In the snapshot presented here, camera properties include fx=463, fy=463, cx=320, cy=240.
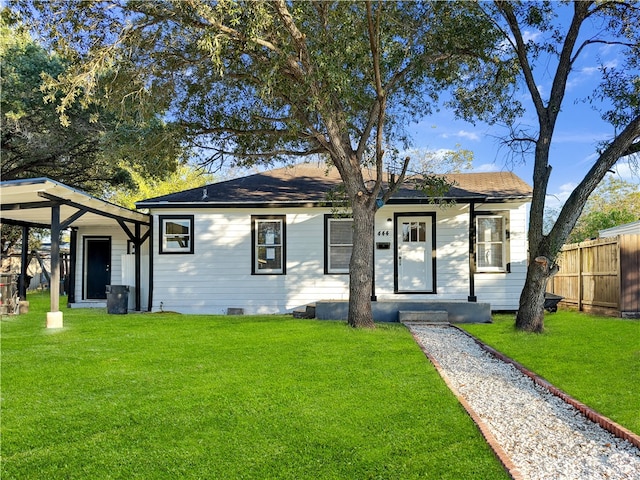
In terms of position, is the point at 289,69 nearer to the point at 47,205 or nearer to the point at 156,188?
the point at 47,205

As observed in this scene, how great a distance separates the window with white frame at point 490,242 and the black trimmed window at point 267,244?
521cm

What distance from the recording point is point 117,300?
39.9ft

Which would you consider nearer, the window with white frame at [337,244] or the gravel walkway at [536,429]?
the gravel walkway at [536,429]

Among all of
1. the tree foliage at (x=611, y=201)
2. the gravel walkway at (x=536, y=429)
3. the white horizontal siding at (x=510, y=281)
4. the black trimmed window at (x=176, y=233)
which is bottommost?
the gravel walkway at (x=536, y=429)

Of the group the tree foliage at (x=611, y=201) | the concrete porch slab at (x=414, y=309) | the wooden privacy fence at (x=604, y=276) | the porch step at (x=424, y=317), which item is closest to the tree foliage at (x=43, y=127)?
the concrete porch slab at (x=414, y=309)

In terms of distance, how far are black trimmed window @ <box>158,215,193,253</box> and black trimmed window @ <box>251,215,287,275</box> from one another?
1.75 m

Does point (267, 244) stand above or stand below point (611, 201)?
Answer: below

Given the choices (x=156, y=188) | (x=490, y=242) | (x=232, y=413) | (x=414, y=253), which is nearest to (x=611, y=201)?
(x=490, y=242)

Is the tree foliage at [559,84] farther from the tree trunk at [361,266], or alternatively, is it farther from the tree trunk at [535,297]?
the tree trunk at [361,266]

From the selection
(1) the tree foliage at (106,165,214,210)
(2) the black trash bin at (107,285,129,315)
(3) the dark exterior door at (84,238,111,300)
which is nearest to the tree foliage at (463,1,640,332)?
(2) the black trash bin at (107,285,129,315)

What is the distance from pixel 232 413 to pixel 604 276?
10.9m

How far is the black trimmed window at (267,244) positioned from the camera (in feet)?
41.1

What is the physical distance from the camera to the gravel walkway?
318 centimetres

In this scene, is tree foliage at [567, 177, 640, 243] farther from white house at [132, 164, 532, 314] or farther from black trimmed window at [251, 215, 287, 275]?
black trimmed window at [251, 215, 287, 275]
